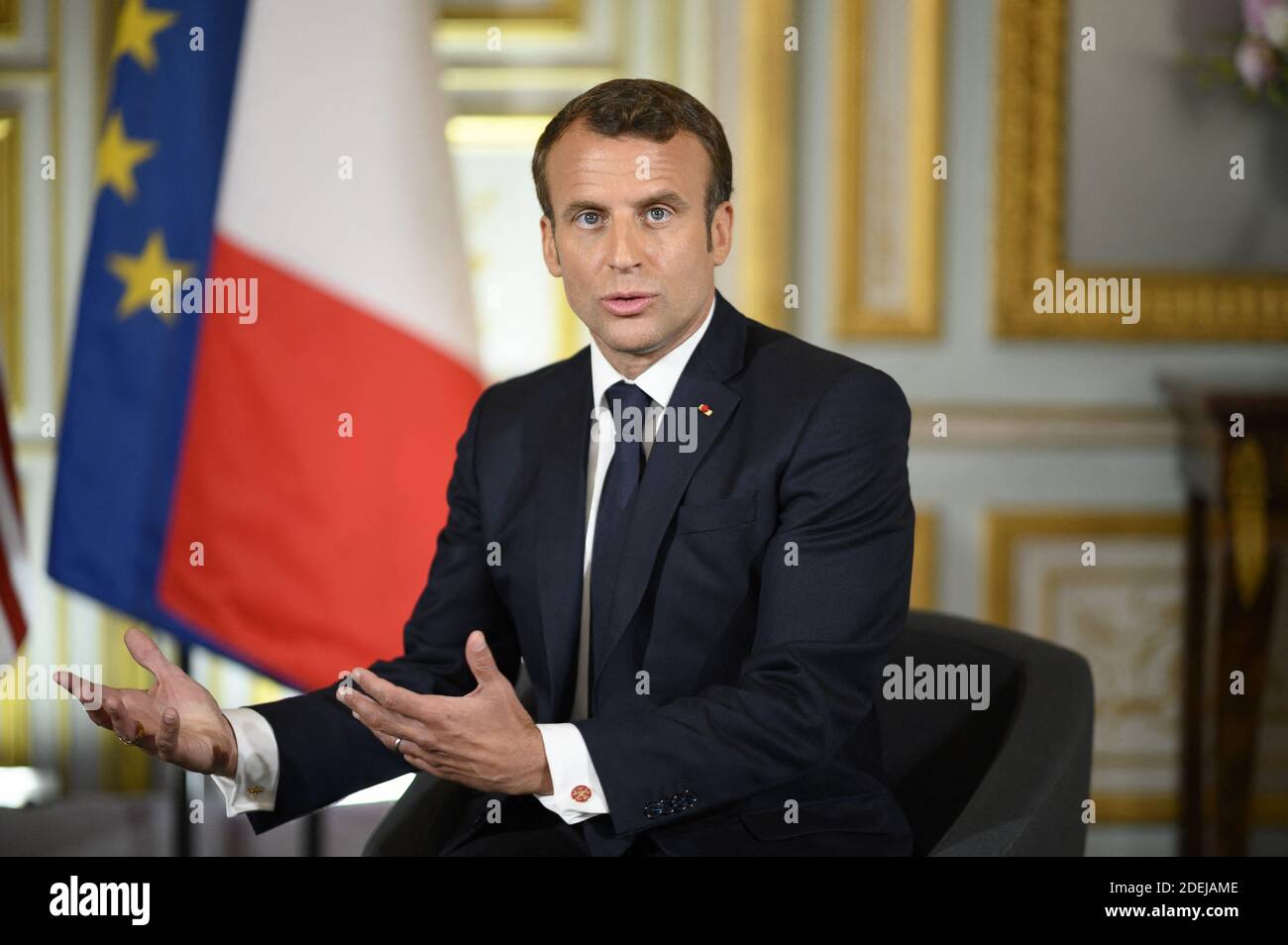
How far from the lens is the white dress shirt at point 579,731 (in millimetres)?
1332

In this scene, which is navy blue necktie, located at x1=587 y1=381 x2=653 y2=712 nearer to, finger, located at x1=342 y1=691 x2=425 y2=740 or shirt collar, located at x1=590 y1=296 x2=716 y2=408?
shirt collar, located at x1=590 y1=296 x2=716 y2=408

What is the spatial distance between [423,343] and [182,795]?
41.2 inches

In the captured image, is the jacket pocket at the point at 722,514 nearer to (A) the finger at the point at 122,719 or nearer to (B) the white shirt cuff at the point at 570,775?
(B) the white shirt cuff at the point at 570,775

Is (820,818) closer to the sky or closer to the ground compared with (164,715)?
closer to the ground

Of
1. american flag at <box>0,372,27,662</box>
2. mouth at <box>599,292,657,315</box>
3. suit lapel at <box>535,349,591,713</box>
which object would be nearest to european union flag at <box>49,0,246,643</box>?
american flag at <box>0,372,27,662</box>

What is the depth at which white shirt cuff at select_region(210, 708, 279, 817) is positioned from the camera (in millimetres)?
1468

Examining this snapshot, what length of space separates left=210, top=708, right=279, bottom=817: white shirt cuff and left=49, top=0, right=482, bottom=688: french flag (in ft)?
3.75

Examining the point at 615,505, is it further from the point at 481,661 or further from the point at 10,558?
the point at 10,558

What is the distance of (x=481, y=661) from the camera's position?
1244 mm

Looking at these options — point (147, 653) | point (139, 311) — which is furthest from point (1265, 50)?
point (147, 653)

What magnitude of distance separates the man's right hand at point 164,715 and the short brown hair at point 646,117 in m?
0.69

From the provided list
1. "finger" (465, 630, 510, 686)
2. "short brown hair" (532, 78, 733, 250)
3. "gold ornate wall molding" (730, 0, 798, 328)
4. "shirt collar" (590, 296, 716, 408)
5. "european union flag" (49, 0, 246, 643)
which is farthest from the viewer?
"gold ornate wall molding" (730, 0, 798, 328)

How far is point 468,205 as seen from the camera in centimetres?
318

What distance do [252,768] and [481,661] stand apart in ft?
1.26
